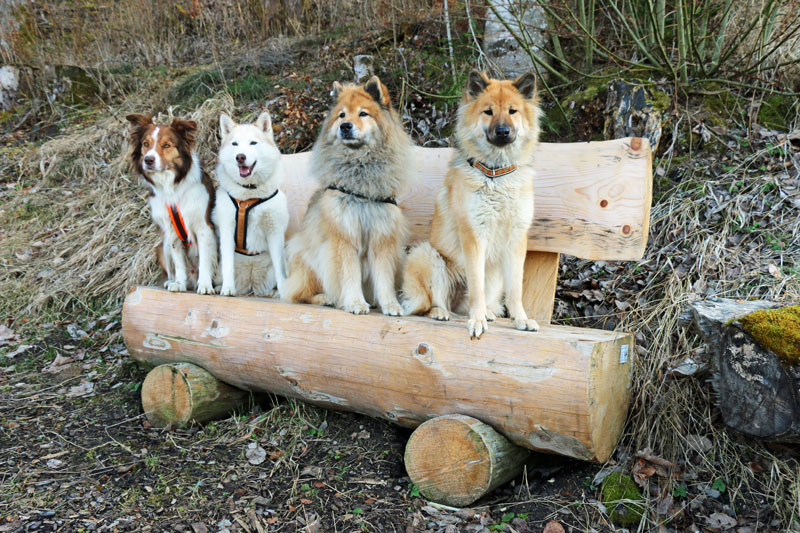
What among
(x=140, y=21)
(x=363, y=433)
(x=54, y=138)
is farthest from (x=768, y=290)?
(x=140, y=21)

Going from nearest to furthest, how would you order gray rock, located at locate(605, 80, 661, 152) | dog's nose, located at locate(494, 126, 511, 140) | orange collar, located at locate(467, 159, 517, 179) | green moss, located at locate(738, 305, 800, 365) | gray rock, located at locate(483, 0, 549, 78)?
green moss, located at locate(738, 305, 800, 365)
dog's nose, located at locate(494, 126, 511, 140)
orange collar, located at locate(467, 159, 517, 179)
gray rock, located at locate(605, 80, 661, 152)
gray rock, located at locate(483, 0, 549, 78)

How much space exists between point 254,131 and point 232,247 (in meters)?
0.85

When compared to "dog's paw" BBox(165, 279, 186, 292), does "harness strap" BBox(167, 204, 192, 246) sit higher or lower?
higher

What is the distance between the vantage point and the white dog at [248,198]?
13.2 ft

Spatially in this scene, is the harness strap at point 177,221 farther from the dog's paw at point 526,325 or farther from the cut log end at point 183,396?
the dog's paw at point 526,325

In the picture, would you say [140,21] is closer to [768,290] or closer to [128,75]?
[128,75]

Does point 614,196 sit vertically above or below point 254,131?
below

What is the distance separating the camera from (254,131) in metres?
4.11

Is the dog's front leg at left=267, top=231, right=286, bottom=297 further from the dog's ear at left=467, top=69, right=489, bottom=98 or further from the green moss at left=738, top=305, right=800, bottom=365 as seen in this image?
the green moss at left=738, top=305, right=800, bottom=365

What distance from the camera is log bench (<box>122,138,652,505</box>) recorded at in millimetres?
2629

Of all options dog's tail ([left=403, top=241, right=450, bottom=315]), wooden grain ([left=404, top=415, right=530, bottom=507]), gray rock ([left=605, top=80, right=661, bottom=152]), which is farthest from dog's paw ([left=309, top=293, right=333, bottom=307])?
gray rock ([left=605, top=80, right=661, bottom=152])

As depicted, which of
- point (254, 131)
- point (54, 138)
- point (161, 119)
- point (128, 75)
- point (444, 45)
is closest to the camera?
point (254, 131)

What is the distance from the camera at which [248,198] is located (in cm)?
409

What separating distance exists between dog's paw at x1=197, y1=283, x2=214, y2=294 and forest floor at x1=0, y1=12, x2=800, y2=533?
91cm
